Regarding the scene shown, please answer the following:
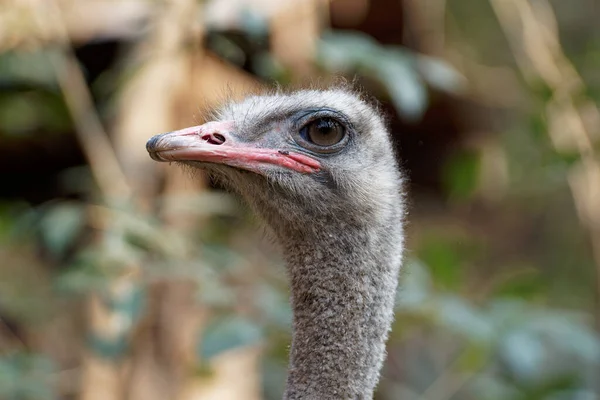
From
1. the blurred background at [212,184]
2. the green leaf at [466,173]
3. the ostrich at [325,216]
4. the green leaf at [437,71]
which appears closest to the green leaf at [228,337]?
the blurred background at [212,184]

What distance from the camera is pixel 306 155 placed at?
6.26 feet

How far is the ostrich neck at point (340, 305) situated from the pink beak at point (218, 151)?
14 cm

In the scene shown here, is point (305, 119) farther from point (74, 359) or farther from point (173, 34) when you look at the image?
point (74, 359)

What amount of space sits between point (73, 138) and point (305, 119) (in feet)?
9.55

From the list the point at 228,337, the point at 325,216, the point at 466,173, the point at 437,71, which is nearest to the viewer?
the point at 325,216

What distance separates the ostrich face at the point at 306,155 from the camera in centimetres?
187

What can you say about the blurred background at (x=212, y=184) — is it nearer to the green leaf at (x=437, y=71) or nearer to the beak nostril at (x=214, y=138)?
the green leaf at (x=437, y=71)

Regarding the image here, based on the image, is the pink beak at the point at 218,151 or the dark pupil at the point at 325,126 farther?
the dark pupil at the point at 325,126

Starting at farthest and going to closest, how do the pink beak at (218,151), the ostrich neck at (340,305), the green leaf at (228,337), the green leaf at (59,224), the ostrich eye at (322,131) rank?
the green leaf at (59,224), the green leaf at (228,337), the ostrich eye at (322,131), the ostrich neck at (340,305), the pink beak at (218,151)

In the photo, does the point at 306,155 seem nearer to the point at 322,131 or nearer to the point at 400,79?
the point at 322,131

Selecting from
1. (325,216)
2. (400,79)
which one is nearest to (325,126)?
(325,216)

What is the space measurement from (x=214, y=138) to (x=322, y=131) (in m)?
0.25

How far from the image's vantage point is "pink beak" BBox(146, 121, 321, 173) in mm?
1656

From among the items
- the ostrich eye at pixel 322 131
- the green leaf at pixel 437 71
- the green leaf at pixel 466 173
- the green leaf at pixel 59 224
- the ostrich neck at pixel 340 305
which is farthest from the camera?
the green leaf at pixel 466 173
